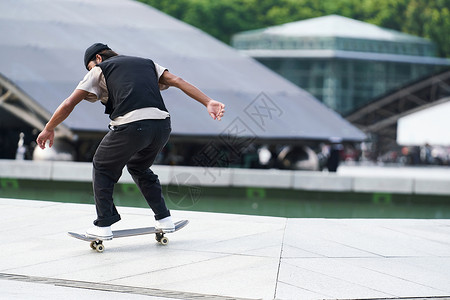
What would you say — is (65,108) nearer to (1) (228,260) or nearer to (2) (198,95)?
(2) (198,95)

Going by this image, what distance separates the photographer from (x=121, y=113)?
6031 mm

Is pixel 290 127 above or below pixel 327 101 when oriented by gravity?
below

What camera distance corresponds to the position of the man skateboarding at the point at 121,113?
236 inches

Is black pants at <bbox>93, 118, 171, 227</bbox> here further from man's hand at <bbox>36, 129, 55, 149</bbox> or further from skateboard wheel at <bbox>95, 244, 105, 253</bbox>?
man's hand at <bbox>36, 129, 55, 149</bbox>

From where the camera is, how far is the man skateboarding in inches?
236

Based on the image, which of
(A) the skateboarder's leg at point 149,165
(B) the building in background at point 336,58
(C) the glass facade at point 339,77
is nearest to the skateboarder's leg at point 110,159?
(A) the skateboarder's leg at point 149,165

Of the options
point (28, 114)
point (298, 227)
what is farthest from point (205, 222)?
point (28, 114)

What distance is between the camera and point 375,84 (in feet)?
206

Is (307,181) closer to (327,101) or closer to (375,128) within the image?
(375,128)

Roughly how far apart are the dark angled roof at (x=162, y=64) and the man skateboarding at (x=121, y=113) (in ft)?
53.8

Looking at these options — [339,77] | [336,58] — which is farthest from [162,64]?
[339,77]

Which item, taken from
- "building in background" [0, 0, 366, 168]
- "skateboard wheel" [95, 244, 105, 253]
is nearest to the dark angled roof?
"building in background" [0, 0, 366, 168]

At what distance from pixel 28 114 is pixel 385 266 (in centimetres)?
1960

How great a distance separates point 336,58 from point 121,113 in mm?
55762
